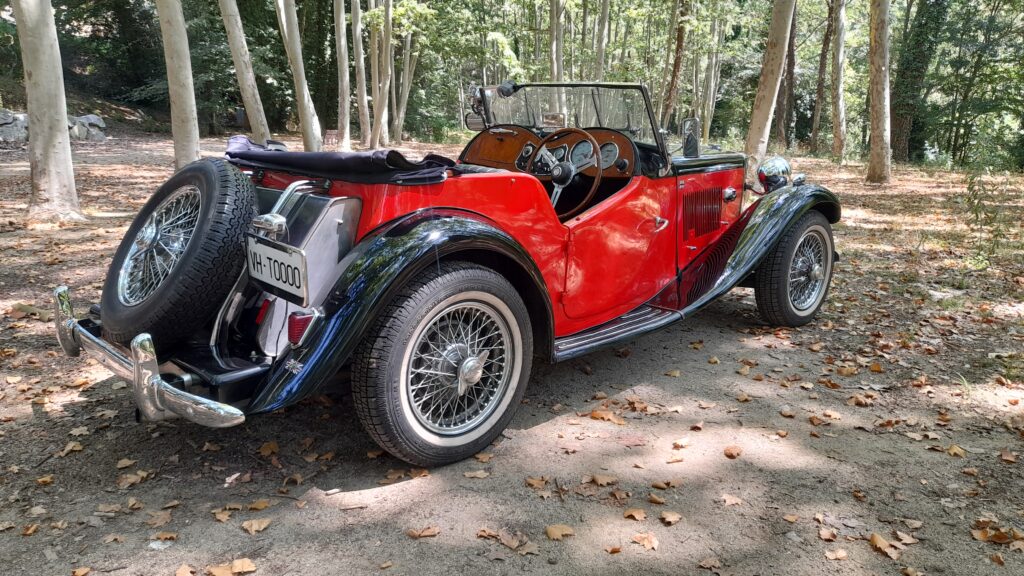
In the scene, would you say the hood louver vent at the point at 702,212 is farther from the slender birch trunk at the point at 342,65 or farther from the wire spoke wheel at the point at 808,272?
the slender birch trunk at the point at 342,65

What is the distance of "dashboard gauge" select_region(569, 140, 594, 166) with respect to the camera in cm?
451

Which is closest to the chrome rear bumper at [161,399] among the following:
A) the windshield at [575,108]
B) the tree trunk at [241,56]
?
the windshield at [575,108]

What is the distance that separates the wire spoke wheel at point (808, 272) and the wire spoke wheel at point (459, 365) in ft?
8.85

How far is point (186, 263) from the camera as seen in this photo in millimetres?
2840

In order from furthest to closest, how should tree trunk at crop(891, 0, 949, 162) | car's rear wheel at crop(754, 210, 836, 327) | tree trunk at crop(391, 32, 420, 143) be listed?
tree trunk at crop(391, 32, 420, 143), tree trunk at crop(891, 0, 949, 162), car's rear wheel at crop(754, 210, 836, 327)

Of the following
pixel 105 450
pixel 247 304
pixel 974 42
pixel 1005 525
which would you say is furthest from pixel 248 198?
pixel 974 42

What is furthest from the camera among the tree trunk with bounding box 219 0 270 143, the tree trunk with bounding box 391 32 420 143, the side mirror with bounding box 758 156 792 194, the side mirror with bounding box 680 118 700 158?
the tree trunk with bounding box 391 32 420 143

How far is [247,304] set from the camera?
3061 mm

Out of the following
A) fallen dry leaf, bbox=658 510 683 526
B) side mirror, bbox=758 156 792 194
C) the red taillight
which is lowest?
fallen dry leaf, bbox=658 510 683 526

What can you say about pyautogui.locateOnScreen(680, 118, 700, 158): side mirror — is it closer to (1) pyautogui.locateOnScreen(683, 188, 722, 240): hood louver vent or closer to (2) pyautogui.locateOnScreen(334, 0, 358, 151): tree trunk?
(1) pyautogui.locateOnScreen(683, 188, 722, 240): hood louver vent

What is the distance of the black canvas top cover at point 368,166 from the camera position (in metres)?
2.91

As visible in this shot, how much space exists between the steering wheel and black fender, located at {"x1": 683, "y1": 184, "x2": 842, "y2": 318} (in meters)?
0.97

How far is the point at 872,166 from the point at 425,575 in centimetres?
1352

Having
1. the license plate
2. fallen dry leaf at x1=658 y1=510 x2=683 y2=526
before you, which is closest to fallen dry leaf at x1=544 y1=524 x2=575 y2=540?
fallen dry leaf at x1=658 y1=510 x2=683 y2=526
